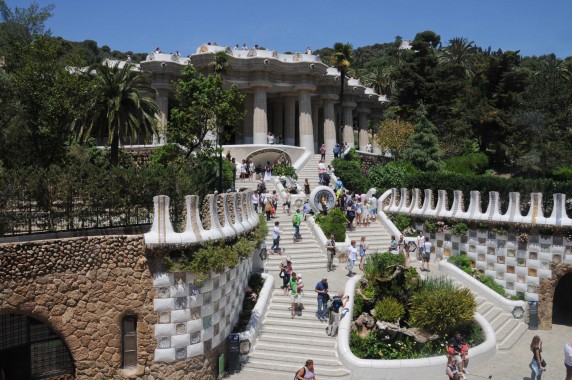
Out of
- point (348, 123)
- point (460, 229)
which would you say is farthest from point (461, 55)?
point (460, 229)

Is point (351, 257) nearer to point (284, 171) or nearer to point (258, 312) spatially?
point (258, 312)

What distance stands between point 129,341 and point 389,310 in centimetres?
891

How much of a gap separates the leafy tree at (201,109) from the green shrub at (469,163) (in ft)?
83.8

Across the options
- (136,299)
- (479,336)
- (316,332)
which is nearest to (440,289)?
(479,336)

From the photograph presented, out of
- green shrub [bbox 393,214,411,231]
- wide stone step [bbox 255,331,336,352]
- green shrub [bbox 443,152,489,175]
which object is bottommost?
wide stone step [bbox 255,331,336,352]

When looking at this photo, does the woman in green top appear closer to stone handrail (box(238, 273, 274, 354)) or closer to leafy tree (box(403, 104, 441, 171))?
stone handrail (box(238, 273, 274, 354))

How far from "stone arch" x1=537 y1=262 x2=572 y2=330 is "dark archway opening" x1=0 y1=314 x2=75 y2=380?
18.8m

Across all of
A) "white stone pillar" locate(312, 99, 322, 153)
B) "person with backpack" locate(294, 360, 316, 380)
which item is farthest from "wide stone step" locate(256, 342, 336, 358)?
"white stone pillar" locate(312, 99, 322, 153)

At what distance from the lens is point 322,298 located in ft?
61.0

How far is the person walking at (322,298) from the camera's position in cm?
1845

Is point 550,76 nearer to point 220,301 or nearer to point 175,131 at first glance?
point 175,131

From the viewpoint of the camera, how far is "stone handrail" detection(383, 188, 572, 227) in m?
23.2

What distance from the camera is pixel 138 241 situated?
14.9 metres

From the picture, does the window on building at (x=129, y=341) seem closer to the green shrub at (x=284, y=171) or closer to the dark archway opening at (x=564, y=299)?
the dark archway opening at (x=564, y=299)
